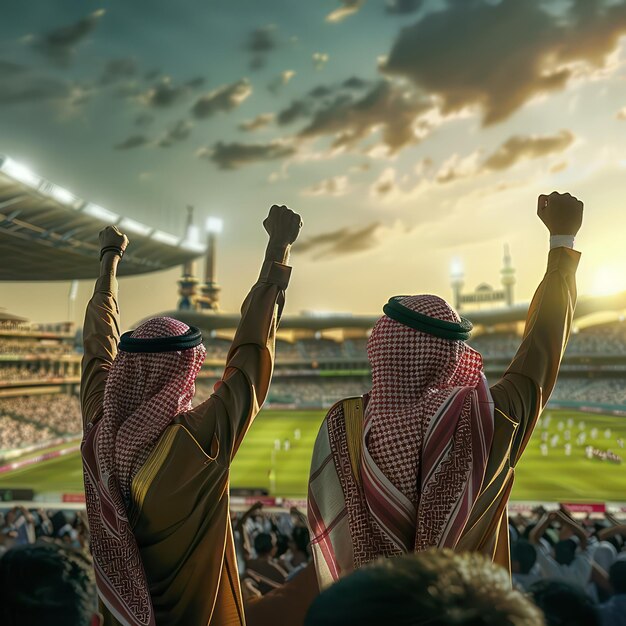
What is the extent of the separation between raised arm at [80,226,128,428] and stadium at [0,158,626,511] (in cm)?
1402

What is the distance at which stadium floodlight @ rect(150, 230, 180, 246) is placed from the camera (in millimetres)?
28328

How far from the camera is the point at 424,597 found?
1.92 ft

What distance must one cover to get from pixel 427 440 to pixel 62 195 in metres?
22.0

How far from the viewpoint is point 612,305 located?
138 feet

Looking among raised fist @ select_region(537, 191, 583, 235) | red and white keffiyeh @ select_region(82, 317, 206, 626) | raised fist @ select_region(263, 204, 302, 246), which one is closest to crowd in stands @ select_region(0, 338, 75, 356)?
red and white keffiyeh @ select_region(82, 317, 206, 626)

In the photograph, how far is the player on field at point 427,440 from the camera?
1.51 metres

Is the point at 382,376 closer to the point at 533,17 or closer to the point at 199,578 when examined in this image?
the point at 199,578

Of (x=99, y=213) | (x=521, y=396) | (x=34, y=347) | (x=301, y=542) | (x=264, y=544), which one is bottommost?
(x=301, y=542)

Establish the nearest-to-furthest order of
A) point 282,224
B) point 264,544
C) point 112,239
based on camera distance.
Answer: point 282,224, point 112,239, point 264,544

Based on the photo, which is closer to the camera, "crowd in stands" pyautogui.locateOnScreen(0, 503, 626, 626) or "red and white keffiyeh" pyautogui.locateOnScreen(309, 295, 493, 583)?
"crowd in stands" pyautogui.locateOnScreen(0, 503, 626, 626)

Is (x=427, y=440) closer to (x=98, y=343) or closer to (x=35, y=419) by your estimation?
(x=98, y=343)

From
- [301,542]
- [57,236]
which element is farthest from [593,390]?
[301,542]

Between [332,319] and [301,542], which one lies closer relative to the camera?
[301,542]

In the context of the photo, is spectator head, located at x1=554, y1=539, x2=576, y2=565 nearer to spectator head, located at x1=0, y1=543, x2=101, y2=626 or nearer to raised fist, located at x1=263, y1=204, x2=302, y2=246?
raised fist, located at x1=263, y1=204, x2=302, y2=246
